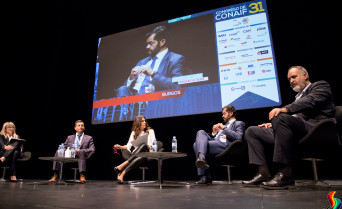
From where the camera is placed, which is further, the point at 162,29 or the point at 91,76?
the point at 91,76

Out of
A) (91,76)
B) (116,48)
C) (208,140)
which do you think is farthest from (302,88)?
(91,76)

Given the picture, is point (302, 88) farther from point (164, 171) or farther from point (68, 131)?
point (68, 131)

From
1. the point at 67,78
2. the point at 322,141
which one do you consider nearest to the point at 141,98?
the point at 67,78

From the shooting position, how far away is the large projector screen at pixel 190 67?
11.7 ft

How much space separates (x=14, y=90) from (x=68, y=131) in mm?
1446

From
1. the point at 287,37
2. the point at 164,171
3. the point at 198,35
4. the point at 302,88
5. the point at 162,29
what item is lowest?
the point at 164,171

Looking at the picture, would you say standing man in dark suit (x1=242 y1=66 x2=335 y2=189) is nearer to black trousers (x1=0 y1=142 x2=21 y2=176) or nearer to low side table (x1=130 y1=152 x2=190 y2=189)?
low side table (x1=130 y1=152 x2=190 y2=189)

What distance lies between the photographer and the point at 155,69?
13.9 feet

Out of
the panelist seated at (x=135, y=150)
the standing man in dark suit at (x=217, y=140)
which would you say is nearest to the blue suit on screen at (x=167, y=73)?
the panelist seated at (x=135, y=150)

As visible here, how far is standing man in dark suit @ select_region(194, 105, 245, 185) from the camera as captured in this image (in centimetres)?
279

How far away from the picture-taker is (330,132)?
6.21 ft

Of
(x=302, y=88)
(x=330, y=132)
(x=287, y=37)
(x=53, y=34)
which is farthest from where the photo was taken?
(x=53, y=34)

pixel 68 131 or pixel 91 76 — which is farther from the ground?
pixel 91 76

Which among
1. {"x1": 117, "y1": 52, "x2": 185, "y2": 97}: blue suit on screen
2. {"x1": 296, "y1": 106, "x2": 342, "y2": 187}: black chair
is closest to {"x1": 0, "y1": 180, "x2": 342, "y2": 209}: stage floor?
{"x1": 296, "y1": 106, "x2": 342, "y2": 187}: black chair
